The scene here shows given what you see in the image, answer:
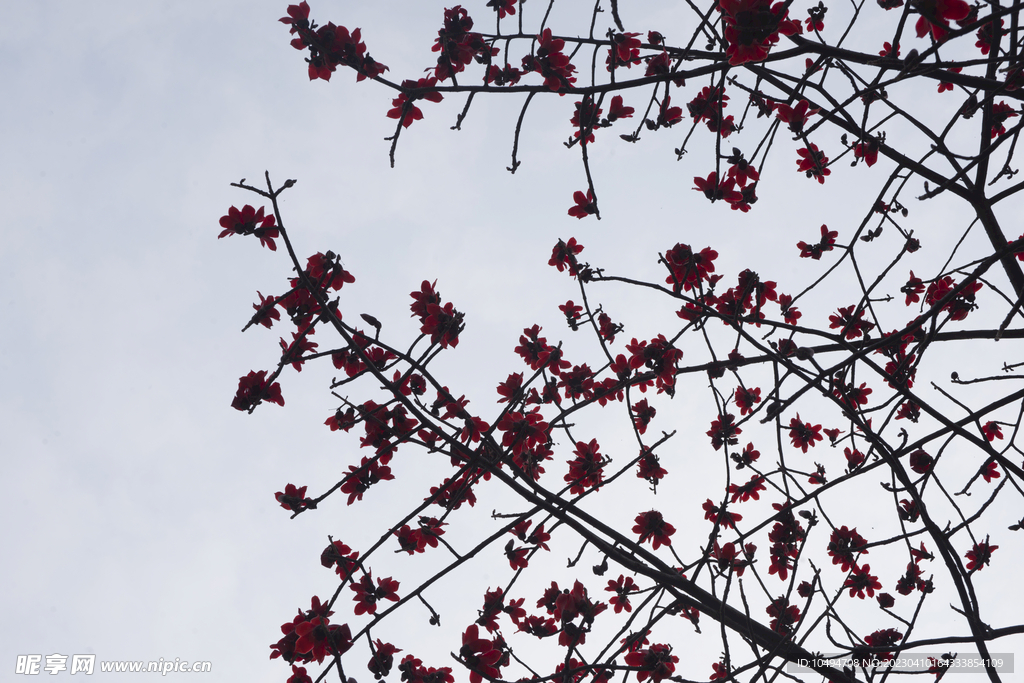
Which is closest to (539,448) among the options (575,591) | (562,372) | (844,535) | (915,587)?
(562,372)

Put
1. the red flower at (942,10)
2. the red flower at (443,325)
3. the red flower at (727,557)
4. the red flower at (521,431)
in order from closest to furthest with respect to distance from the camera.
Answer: the red flower at (942,10) < the red flower at (727,557) < the red flower at (443,325) < the red flower at (521,431)

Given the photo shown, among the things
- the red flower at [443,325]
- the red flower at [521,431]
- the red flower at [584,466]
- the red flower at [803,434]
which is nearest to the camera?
the red flower at [443,325]

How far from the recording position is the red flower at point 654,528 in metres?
2.60

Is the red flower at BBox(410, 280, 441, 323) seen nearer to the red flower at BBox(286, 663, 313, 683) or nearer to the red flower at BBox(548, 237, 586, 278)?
the red flower at BBox(548, 237, 586, 278)

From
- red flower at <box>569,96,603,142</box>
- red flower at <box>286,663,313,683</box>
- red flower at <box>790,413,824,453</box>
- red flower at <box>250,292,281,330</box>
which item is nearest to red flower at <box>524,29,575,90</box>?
red flower at <box>569,96,603,142</box>

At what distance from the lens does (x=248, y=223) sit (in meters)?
2.12

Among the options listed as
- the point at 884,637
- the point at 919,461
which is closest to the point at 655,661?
the point at 884,637

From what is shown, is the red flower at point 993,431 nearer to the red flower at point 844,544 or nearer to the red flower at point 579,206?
the red flower at point 844,544

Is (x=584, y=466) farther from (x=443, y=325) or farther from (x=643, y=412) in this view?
(x=443, y=325)

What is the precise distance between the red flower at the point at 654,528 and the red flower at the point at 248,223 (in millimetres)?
1868

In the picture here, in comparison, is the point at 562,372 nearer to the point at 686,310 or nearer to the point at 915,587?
the point at 686,310

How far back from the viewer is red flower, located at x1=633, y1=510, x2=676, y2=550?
8.52 feet

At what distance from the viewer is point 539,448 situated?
2.88m

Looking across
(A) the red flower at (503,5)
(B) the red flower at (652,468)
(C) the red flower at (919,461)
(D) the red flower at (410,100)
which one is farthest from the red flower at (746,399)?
(A) the red flower at (503,5)
